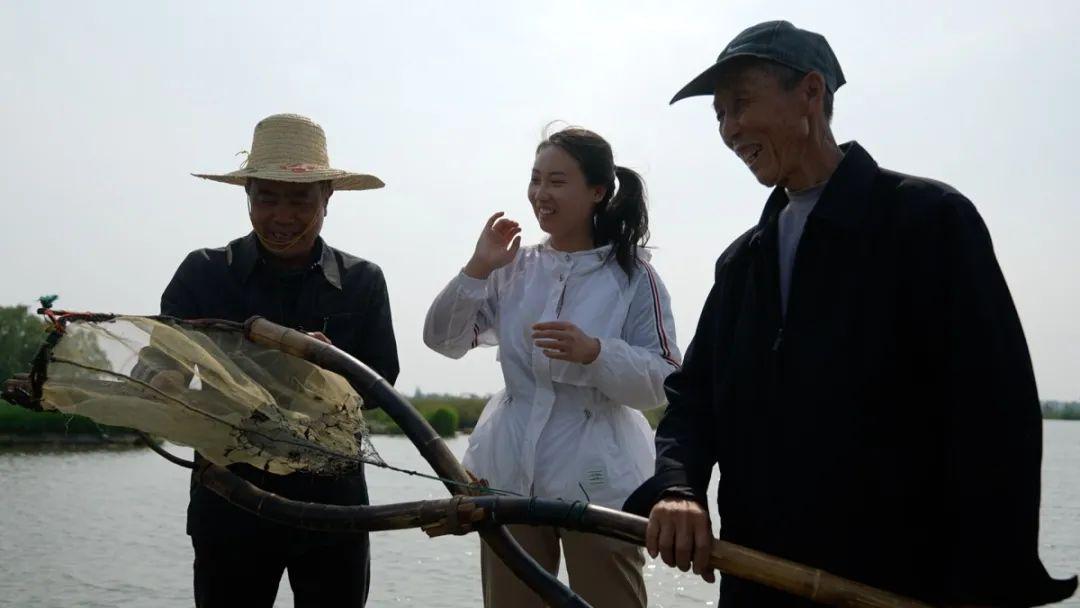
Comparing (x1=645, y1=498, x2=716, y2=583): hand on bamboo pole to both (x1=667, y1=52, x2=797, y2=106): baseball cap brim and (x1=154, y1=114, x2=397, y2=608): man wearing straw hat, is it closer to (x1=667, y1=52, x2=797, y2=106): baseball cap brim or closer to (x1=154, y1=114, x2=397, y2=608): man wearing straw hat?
(x1=667, y1=52, x2=797, y2=106): baseball cap brim

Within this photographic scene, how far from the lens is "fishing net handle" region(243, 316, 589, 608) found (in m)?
2.65

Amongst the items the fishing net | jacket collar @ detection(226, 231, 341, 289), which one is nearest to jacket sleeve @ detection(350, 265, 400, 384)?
Result: jacket collar @ detection(226, 231, 341, 289)

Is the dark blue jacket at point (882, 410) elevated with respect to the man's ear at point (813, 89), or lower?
lower

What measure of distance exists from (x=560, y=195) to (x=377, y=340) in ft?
2.57

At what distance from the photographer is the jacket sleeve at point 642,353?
324 cm

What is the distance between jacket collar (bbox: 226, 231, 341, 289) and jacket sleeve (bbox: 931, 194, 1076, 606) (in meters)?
1.96

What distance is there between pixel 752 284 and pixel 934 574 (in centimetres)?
70

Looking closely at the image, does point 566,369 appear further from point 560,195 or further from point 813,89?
point 813,89

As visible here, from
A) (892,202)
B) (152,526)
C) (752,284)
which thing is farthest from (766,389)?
(152,526)

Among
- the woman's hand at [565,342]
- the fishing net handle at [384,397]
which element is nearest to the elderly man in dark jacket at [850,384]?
the fishing net handle at [384,397]

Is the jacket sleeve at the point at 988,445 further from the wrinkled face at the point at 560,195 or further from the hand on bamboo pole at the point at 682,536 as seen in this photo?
the wrinkled face at the point at 560,195

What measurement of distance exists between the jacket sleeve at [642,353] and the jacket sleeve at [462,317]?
49 centimetres

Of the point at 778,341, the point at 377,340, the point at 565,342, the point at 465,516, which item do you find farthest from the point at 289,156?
the point at 778,341

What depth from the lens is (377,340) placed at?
3.36 meters
